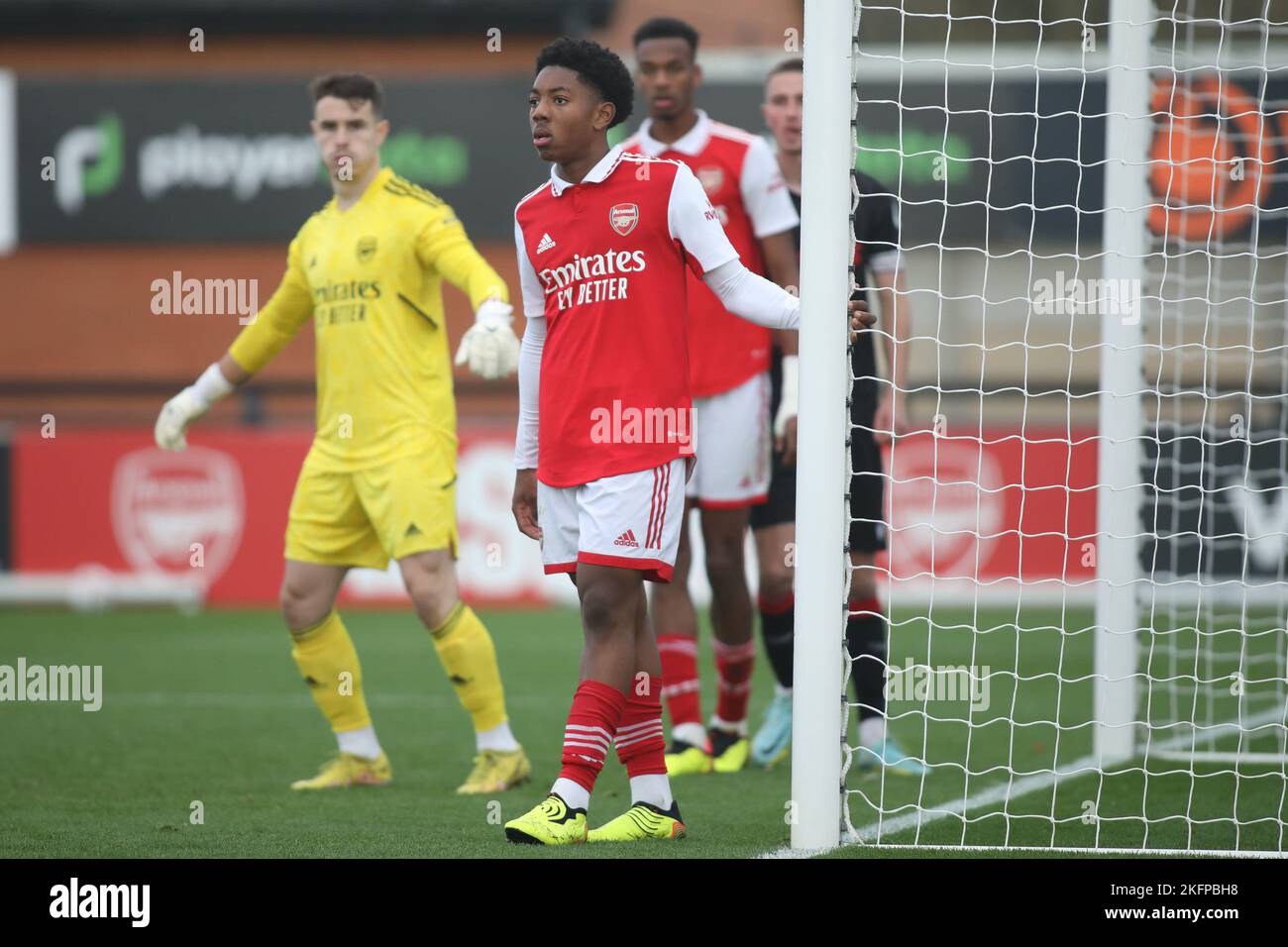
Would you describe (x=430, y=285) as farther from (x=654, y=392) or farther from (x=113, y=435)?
(x=113, y=435)

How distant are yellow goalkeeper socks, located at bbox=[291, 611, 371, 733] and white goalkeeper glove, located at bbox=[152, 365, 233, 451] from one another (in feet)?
2.73

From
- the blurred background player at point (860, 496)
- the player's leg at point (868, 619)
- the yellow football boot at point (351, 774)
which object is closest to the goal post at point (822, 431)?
the blurred background player at point (860, 496)

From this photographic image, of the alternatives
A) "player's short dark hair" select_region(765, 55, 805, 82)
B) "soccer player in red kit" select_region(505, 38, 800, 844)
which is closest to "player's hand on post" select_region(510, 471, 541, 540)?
"soccer player in red kit" select_region(505, 38, 800, 844)

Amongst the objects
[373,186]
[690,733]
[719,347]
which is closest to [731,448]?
[719,347]

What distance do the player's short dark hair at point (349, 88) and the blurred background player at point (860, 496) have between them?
1482 millimetres

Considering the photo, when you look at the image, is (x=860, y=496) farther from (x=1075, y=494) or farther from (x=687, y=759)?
(x=1075, y=494)

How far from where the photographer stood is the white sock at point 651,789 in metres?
4.49

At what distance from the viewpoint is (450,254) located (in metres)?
5.50

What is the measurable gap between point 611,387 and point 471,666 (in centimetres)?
158

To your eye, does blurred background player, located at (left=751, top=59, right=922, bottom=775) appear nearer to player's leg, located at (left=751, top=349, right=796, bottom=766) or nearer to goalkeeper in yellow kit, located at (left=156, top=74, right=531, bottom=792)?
player's leg, located at (left=751, top=349, right=796, bottom=766)
